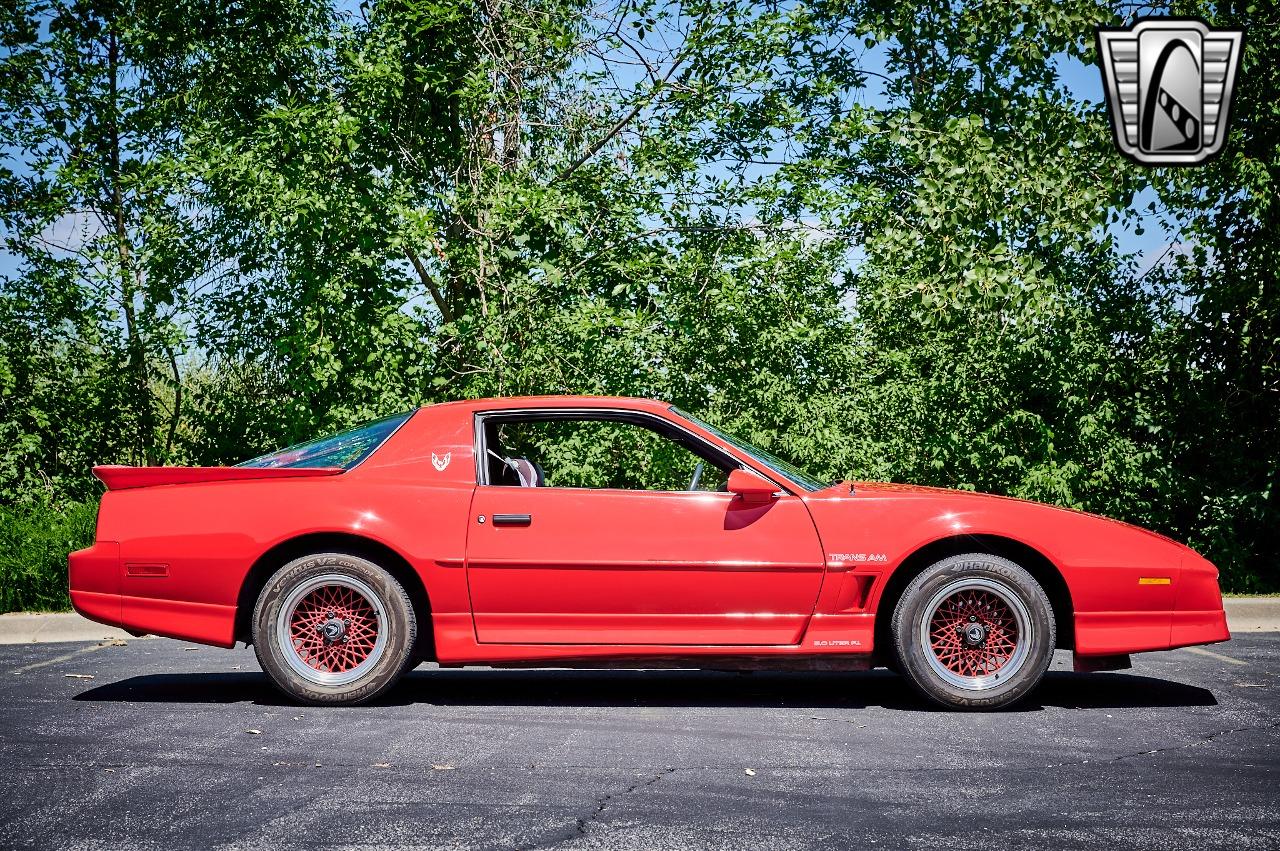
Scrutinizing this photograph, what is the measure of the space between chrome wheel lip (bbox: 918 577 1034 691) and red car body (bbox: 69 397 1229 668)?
20 cm

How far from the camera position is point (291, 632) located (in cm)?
579

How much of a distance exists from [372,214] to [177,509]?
16.8 ft

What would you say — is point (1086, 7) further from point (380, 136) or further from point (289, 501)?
point (289, 501)

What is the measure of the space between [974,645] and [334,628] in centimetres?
310

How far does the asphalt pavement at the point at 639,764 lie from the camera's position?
3678 millimetres

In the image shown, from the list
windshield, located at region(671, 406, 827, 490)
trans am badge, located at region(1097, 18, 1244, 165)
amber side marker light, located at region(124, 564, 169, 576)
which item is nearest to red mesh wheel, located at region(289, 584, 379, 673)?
amber side marker light, located at region(124, 564, 169, 576)

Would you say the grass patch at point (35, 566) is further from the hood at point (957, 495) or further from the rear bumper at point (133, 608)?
the hood at point (957, 495)

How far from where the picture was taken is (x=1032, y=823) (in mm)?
3752

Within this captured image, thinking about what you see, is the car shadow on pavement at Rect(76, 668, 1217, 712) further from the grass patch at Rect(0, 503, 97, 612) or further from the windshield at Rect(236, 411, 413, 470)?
the grass patch at Rect(0, 503, 97, 612)

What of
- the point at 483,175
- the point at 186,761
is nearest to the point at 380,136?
the point at 483,175

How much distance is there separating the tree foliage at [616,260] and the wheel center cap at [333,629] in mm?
Result: 4669

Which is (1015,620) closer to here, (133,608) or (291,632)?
(291,632)

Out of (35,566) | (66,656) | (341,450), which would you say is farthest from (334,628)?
(35,566)

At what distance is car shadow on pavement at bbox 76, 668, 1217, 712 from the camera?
19.5ft
